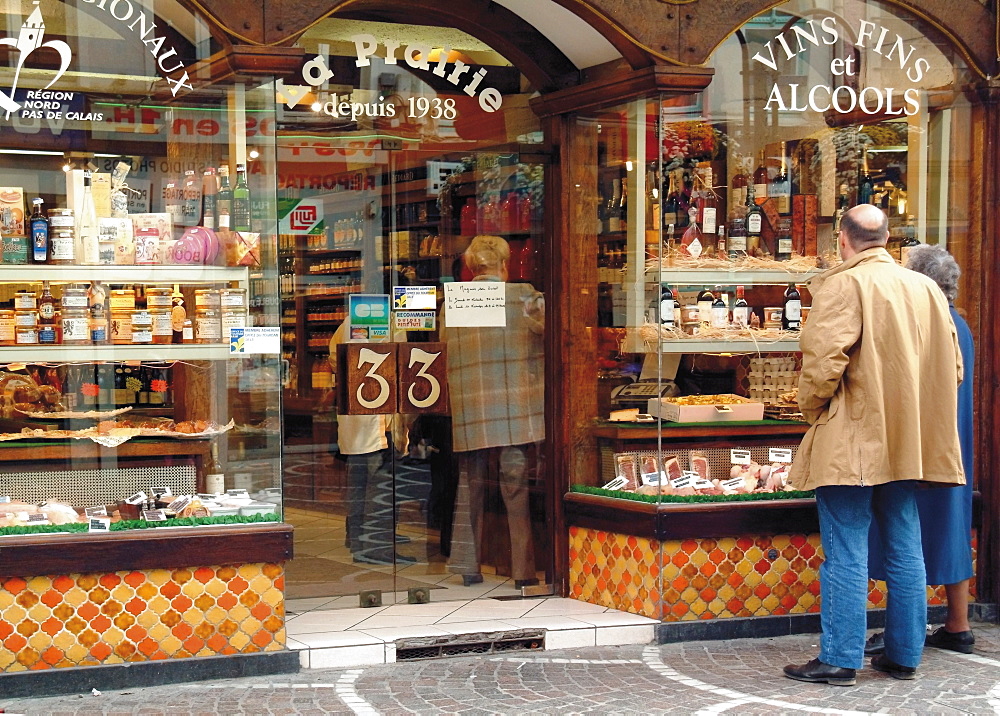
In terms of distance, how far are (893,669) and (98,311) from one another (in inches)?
151

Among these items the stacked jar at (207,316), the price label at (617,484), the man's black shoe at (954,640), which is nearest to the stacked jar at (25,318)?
the stacked jar at (207,316)

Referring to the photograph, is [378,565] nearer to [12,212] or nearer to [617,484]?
[617,484]

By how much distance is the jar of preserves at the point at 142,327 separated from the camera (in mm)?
6176

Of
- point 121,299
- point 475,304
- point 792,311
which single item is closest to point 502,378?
point 475,304

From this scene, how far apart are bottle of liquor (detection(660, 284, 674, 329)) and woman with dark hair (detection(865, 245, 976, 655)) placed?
1151mm

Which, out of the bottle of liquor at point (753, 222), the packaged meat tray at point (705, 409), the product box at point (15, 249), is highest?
the bottle of liquor at point (753, 222)

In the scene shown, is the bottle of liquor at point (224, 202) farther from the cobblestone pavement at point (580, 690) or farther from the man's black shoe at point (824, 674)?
the man's black shoe at point (824, 674)

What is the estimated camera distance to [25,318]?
6047mm

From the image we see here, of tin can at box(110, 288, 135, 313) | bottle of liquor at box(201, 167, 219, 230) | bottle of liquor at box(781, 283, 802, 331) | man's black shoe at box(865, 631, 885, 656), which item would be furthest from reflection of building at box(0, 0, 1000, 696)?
tin can at box(110, 288, 135, 313)

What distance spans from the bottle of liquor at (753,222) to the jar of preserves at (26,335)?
3600mm

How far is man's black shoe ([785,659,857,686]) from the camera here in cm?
559

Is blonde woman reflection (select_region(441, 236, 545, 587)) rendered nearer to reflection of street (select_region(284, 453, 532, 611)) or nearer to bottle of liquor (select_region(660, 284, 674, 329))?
reflection of street (select_region(284, 453, 532, 611))

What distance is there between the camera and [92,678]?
18.1ft

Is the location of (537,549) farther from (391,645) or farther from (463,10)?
(463,10)
